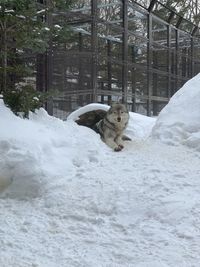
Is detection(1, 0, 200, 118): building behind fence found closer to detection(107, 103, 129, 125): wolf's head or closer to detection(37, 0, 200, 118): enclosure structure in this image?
detection(37, 0, 200, 118): enclosure structure

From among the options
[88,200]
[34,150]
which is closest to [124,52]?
[34,150]

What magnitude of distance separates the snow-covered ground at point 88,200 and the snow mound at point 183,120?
47 cm

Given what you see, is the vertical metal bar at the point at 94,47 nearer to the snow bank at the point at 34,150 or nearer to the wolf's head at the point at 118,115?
the wolf's head at the point at 118,115

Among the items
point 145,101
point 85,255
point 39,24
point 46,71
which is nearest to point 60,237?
point 85,255

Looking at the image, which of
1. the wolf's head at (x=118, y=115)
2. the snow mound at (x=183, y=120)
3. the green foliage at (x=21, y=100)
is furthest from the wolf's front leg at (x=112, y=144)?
the green foliage at (x=21, y=100)

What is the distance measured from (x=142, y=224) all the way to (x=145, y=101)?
10.5 meters

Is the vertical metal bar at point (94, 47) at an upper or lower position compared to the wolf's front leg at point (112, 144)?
upper

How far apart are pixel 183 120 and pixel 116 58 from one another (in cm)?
563

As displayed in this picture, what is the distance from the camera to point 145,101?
14.0 meters

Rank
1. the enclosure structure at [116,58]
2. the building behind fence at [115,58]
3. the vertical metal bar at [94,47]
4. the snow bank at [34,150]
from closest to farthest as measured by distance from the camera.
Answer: the snow bank at [34,150], the building behind fence at [115,58], the enclosure structure at [116,58], the vertical metal bar at [94,47]

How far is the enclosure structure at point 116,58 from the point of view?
10.0m

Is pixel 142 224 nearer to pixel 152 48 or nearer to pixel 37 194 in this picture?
pixel 37 194

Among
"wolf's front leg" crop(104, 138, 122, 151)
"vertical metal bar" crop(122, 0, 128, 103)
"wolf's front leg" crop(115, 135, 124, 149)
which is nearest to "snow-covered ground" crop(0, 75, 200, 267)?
Result: "wolf's front leg" crop(104, 138, 122, 151)

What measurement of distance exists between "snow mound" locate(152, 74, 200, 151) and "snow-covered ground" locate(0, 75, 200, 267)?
473mm
